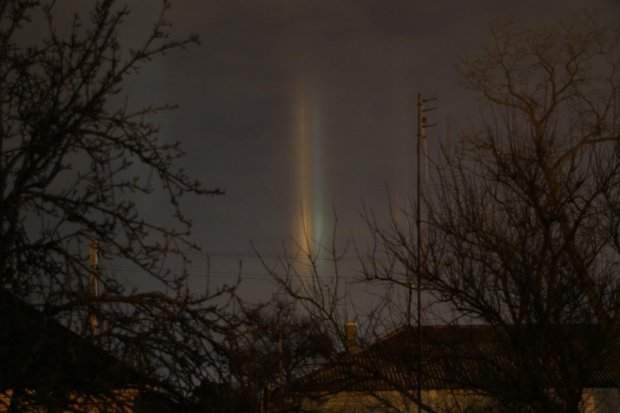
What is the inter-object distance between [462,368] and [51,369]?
6.10 meters

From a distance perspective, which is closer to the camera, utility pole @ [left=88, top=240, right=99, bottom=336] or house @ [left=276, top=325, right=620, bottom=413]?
utility pole @ [left=88, top=240, right=99, bottom=336]

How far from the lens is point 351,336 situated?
11.8m

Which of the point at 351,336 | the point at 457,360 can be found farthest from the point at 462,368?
the point at 351,336

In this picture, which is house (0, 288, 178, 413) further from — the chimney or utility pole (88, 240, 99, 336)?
the chimney

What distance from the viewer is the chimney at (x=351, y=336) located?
11352 mm

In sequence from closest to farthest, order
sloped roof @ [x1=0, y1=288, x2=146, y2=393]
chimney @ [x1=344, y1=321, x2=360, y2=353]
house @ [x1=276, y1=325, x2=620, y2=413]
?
sloped roof @ [x1=0, y1=288, x2=146, y2=393] → house @ [x1=276, y1=325, x2=620, y2=413] → chimney @ [x1=344, y1=321, x2=360, y2=353]

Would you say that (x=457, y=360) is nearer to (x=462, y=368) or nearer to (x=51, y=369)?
(x=462, y=368)

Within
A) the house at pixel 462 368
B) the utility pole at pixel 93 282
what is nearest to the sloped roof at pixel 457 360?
the house at pixel 462 368

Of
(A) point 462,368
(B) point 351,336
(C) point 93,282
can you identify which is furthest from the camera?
(B) point 351,336

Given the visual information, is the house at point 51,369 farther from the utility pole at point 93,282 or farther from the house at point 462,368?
the house at point 462,368

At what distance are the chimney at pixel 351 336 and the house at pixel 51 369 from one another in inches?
210

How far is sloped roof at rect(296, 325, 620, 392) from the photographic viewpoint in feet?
34.9

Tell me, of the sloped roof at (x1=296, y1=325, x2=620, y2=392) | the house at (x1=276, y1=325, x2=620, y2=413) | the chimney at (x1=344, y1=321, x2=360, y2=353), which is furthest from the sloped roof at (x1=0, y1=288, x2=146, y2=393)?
the chimney at (x1=344, y1=321, x2=360, y2=353)

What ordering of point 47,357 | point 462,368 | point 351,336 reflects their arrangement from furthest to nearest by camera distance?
1. point 351,336
2. point 462,368
3. point 47,357
